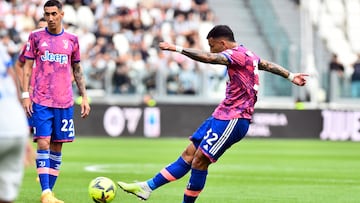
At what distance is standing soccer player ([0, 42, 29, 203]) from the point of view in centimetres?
618

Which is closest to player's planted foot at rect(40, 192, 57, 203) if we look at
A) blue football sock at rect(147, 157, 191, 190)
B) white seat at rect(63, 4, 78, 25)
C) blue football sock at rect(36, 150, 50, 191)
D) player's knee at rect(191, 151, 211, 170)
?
blue football sock at rect(36, 150, 50, 191)

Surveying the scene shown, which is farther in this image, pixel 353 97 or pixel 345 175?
pixel 353 97

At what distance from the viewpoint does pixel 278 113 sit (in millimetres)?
27547

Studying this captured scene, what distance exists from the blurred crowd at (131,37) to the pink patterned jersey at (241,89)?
54.7 ft

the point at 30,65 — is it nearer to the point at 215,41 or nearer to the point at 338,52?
the point at 215,41

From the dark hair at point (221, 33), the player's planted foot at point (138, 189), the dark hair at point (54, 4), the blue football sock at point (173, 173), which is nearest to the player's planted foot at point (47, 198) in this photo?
the player's planted foot at point (138, 189)

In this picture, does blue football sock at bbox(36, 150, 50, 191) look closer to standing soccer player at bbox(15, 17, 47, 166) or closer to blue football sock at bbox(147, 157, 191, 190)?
standing soccer player at bbox(15, 17, 47, 166)

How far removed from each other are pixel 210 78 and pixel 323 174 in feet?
36.1

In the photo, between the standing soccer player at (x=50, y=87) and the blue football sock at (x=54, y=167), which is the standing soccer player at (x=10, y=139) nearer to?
the standing soccer player at (x=50, y=87)

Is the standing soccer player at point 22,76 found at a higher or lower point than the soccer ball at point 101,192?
higher

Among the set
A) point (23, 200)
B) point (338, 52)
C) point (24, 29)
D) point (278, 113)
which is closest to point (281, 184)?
point (23, 200)

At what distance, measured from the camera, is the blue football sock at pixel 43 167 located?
36.6ft

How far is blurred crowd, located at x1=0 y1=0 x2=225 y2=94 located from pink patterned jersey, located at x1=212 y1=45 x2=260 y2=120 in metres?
16.7

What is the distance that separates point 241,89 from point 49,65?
262cm
